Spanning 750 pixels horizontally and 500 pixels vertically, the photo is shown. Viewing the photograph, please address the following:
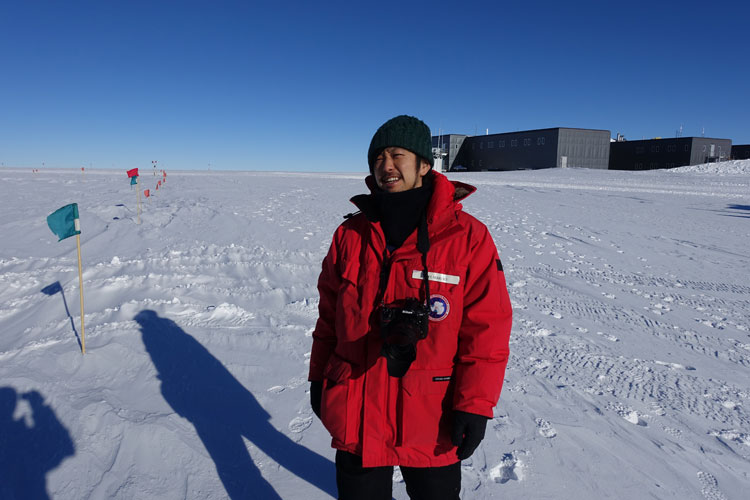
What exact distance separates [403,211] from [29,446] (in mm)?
2623

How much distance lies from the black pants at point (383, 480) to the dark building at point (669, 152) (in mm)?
46010

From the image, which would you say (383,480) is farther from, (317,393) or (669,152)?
(669,152)

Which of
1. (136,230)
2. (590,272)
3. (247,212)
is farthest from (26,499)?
(247,212)

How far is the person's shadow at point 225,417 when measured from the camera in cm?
225

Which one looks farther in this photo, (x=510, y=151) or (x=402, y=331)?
(x=510, y=151)

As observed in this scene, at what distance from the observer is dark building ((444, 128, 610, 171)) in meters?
37.4

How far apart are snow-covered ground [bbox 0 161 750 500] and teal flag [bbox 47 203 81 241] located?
968 mm

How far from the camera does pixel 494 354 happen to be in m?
1.39

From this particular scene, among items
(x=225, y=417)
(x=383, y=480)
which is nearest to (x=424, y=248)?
(x=383, y=480)

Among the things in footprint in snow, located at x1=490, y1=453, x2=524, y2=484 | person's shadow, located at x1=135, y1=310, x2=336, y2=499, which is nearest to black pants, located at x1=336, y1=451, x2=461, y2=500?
person's shadow, located at x1=135, y1=310, x2=336, y2=499

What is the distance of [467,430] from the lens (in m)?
1.40

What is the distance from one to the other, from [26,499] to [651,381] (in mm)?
4085

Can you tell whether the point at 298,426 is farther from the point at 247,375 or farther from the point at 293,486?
the point at 247,375

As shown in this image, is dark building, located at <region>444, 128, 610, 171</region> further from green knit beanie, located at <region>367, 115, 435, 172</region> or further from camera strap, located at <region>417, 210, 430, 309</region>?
camera strap, located at <region>417, 210, 430, 309</region>
